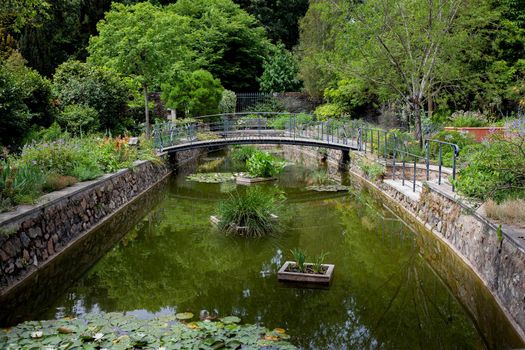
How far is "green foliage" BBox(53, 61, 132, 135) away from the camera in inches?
824

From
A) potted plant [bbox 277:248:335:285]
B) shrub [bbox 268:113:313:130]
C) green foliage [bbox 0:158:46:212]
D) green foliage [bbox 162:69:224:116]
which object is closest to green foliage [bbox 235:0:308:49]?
shrub [bbox 268:113:313:130]

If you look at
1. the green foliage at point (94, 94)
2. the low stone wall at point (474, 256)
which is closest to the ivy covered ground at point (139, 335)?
the low stone wall at point (474, 256)

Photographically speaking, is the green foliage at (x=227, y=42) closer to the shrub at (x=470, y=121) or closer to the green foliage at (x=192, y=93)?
the green foliage at (x=192, y=93)

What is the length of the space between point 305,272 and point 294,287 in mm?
404

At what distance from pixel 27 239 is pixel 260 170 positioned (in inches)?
438

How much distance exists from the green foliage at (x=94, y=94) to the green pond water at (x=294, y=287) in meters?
9.57

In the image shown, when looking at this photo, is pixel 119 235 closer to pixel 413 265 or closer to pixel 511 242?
pixel 413 265

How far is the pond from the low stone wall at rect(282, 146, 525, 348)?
0.26 meters

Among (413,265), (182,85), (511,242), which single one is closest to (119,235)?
(413,265)

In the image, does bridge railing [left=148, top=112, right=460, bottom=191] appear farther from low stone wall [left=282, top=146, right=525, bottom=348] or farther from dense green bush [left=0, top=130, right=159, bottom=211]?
dense green bush [left=0, top=130, right=159, bottom=211]

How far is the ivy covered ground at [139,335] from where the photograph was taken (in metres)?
5.76

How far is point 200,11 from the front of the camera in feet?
139

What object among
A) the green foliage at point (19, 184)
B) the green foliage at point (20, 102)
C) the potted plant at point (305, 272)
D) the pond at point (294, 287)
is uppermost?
the green foliage at point (20, 102)

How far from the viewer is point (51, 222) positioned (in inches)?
390
